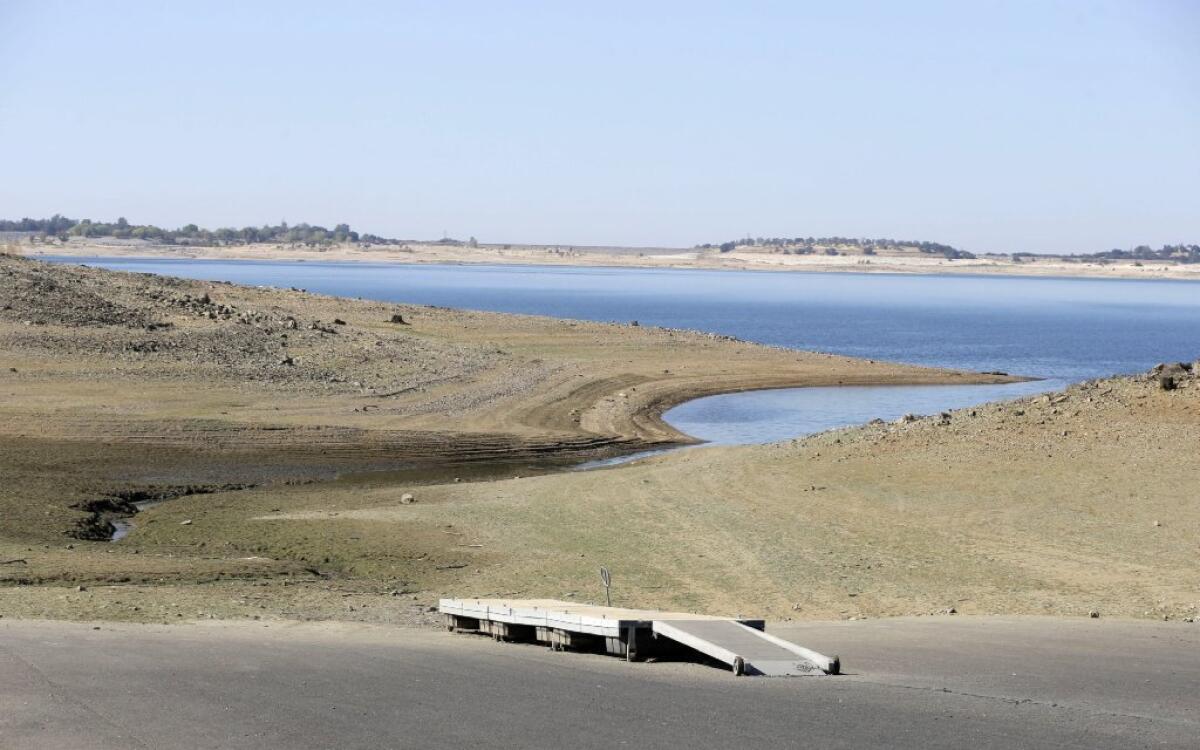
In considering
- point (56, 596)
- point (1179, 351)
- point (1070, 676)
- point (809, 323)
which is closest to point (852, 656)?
point (1070, 676)

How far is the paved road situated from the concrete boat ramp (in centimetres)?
20

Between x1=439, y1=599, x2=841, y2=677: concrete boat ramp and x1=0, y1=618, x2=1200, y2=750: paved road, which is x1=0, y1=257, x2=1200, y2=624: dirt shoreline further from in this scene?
x1=0, y1=618, x2=1200, y2=750: paved road

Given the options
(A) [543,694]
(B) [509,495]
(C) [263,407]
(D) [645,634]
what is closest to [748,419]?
(C) [263,407]

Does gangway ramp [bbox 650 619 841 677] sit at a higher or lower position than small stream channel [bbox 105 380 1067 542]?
higher

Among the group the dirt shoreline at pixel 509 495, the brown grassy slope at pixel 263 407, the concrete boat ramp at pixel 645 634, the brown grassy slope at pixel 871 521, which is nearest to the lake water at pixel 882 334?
the brown grassy slope at pixel 263 407

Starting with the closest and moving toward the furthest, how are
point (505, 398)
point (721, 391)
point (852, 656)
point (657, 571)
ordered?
point (852, 656), point (657, 571), point (505, 398), point (721, 391)

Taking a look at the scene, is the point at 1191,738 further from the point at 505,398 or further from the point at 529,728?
the point at 505,398

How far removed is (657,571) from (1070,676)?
7.61 metres

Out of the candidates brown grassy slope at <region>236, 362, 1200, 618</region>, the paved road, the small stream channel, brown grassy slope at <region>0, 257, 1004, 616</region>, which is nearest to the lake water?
the small stream channel

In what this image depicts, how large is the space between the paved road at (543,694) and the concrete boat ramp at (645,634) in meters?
0.20

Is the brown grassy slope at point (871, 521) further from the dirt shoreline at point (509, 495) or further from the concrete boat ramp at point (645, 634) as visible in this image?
the concrete boat ramp at point (645, 634)

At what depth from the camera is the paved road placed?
10.4 metres

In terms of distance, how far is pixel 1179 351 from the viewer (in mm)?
93375

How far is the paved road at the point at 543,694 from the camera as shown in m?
10.4
